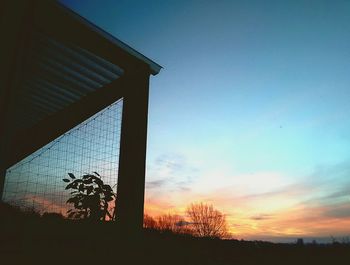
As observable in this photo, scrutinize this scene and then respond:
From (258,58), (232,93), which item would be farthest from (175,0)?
(232,93)

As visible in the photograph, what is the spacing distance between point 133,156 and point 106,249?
4.81 feet

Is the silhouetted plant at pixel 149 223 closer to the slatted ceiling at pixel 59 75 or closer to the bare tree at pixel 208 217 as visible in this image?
the slatted ceiling at pixel 59 75

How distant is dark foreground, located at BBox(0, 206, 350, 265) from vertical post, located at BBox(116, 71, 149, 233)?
26 centimetres

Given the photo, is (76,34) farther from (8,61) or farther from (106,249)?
(106,249)

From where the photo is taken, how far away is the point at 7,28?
279 cm

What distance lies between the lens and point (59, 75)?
511 cm

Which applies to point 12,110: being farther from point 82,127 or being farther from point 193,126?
point 193,126

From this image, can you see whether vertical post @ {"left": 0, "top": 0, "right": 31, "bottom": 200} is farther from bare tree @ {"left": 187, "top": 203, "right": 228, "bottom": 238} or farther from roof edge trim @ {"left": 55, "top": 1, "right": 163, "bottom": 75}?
bare tree @ {"left": 187, "top": 203, "right": 228, "bottom": 238}

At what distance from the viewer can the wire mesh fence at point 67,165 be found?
4906 millimetres

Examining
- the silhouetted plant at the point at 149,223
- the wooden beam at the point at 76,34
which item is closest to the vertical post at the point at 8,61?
the wooden beam at the point at 76,34

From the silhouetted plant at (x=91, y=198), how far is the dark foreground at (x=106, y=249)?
20 cm

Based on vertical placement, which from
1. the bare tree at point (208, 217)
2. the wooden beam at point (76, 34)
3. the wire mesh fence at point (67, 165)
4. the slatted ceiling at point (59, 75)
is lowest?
the bare tree at point (208, 217)

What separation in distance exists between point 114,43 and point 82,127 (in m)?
3.03

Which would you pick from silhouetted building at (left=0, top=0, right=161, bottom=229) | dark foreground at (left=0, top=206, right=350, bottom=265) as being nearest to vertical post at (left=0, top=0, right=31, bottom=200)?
silhouetted building at (left=0, top=0, right=161, bottom=229)
